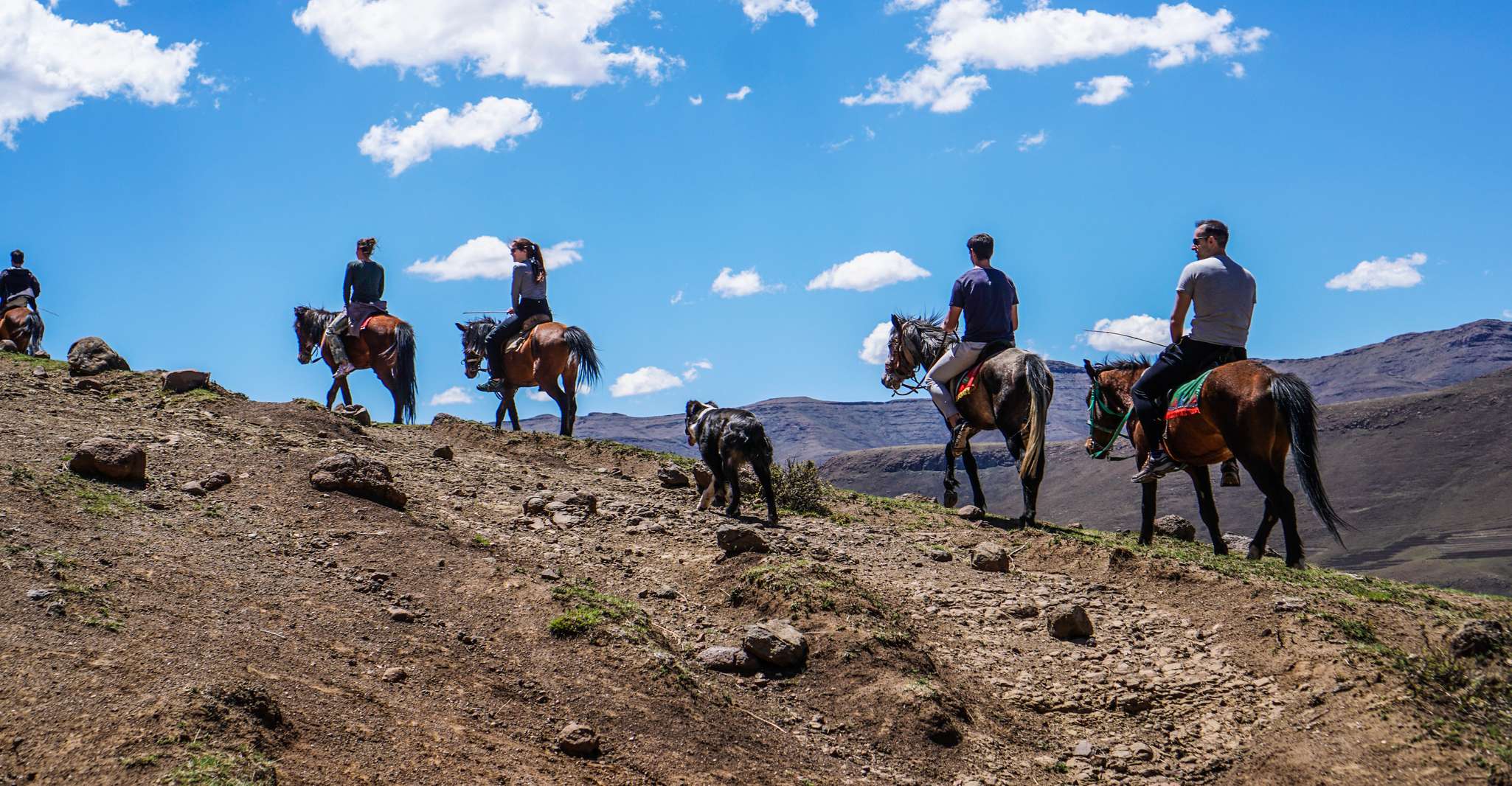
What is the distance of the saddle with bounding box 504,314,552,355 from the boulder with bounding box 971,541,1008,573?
9.81m

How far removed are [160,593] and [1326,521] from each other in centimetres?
874

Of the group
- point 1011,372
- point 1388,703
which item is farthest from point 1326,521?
point 1011,372

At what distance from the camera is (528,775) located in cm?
556

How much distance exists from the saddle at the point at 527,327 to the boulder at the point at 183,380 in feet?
17.5

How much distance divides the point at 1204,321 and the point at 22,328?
20174 mm

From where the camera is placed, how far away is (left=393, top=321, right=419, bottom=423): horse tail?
19.4m

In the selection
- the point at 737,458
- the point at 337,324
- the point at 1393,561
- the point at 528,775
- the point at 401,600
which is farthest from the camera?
the point at 1393,561

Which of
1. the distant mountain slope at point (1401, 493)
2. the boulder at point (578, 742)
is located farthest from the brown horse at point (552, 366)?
the distant mountain slope at point (1401, 493)

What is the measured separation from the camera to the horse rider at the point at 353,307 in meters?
19.2

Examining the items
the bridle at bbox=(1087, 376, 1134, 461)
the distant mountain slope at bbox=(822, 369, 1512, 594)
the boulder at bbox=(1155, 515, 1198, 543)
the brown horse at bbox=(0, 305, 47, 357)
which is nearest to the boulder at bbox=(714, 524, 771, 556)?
the bridle at bbox=(1087, 376, 1134, 461)

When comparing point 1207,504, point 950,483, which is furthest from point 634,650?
point 950,483

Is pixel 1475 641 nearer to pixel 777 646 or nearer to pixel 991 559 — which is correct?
pixel 991 559

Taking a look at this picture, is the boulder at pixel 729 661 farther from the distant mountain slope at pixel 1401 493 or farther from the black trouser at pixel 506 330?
the distant mountain slope at pixel 1401 493

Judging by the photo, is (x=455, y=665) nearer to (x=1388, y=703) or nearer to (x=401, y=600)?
(x=401, y=600)
